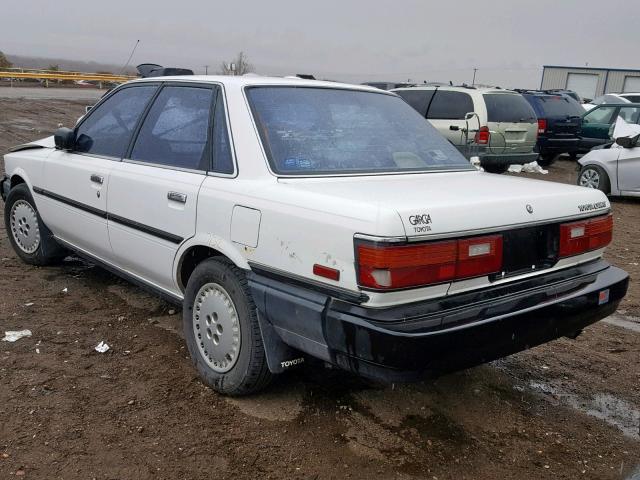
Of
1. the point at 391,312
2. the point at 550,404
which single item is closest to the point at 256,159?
the point at 391,312

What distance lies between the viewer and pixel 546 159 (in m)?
15.2

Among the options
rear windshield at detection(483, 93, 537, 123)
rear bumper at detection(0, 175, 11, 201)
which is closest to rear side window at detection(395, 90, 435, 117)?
rear windshield at detection(483, 93, 537, 123)

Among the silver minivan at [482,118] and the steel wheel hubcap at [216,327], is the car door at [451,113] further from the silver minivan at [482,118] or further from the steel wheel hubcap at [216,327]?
the steel wheel hubcap at [216,327]

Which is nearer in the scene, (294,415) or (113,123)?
(294,415)

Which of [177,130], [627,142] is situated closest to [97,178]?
[177,130]

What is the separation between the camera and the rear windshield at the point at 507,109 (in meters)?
12.2

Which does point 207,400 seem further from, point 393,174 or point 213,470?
point 393,174

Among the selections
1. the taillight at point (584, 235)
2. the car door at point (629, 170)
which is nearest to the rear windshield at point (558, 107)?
the car door at point (629, 170)

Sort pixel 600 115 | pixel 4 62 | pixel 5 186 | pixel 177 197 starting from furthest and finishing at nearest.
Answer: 1. pixel 4 62
2. pixel 600 115
3. pixel 5 186
4. pixel 177 197

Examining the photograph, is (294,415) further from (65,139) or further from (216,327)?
(65,139)

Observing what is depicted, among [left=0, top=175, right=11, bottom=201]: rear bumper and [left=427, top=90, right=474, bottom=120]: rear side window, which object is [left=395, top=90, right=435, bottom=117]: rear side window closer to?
[left=427, top=90, right=474, bottom=120]: rear side window

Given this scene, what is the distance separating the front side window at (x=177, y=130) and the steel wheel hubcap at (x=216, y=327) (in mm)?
711

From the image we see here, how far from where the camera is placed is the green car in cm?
1502

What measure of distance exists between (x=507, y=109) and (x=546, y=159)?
3434 millimetres
